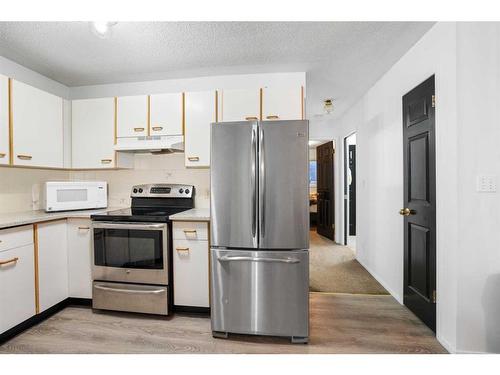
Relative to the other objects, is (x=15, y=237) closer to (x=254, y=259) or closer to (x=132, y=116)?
(x=132, y=116)

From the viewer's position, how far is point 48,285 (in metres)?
2.28

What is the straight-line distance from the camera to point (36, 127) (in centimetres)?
246

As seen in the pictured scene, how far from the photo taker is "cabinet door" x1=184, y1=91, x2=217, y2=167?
2598mm

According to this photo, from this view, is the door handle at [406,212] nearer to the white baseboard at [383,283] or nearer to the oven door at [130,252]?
the white baseboard at [383,283]

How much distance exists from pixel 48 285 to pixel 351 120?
4459 mm

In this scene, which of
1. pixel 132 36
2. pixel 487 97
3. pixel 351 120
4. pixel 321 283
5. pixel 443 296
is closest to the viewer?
pixel 487 97

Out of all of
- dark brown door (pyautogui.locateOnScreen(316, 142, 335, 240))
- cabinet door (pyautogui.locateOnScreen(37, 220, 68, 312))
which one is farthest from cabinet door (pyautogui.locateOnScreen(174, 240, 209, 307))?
dark brown door (pyautogui.locateOnScreen(316, 142, 335, 240))

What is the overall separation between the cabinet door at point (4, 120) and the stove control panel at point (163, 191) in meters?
1.11

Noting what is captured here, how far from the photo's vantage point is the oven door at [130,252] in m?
2.28

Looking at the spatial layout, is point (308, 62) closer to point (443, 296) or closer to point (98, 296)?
point (443, 296)

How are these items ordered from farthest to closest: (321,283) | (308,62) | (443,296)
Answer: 1. (321,283)
2. (308,62)
3. (443,296)

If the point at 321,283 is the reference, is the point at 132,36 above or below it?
above

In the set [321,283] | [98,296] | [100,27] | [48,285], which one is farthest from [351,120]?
[48,285]

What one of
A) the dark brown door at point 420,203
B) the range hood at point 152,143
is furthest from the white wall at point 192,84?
the dark brown door at point 420,203
